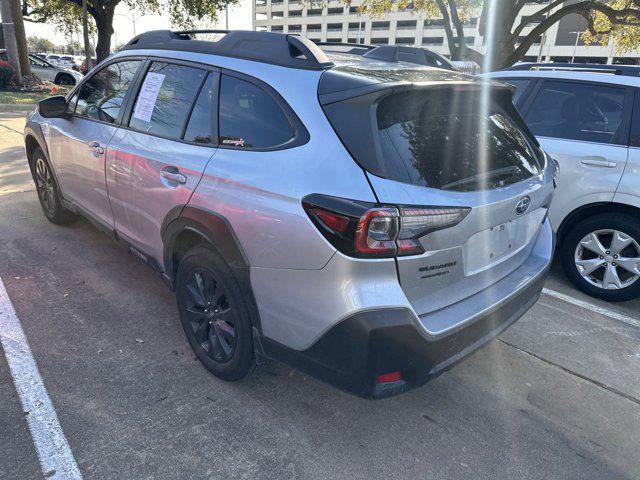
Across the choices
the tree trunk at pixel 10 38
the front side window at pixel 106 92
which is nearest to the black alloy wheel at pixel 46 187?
the front side window at pixel 106 92

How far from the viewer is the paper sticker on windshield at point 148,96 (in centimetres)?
306

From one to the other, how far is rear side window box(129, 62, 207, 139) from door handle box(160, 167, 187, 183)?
0.21 meters

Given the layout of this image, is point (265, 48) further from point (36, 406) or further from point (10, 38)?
point (10, 38)

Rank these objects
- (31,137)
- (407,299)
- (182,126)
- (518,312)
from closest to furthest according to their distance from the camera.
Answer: (407,299) < (518,312) < (182,126) < (31,137)

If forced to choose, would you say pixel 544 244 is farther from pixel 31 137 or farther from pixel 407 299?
pixel 31 137

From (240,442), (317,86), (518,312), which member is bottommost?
(240,442)

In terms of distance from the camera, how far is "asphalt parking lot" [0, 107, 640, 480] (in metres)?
2.21

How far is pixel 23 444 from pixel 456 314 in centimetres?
209

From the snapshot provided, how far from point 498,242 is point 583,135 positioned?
2291mm

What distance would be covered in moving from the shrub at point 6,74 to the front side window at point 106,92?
16106 millimetres

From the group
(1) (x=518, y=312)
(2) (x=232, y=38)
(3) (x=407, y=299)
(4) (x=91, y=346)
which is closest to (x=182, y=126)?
(2) (x=232, y=38)

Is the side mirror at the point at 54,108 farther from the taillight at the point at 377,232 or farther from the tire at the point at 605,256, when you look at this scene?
the tire at the point at 605,256

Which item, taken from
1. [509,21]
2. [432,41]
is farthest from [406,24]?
[509,21]

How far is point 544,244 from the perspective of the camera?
2943 millimetres
